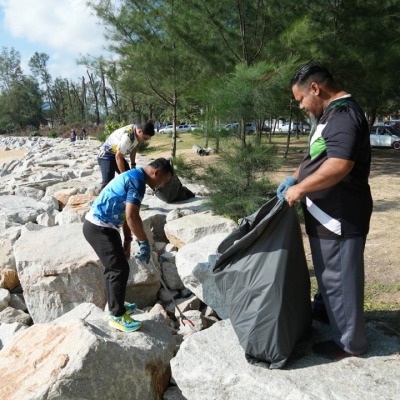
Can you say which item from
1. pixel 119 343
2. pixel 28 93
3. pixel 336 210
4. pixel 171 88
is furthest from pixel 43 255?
pixel 28 93

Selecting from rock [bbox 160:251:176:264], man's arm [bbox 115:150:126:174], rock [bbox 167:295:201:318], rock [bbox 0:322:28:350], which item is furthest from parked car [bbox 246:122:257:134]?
rock [bbox 0:322:28:350]

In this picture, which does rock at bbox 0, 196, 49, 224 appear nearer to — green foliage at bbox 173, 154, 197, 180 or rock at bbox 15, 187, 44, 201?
rock at bbox 15, 187, 44, 201

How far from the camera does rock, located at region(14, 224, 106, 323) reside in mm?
3668

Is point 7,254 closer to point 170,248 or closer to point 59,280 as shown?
point 59,280

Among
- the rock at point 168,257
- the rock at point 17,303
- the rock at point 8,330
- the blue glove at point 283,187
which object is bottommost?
the rock at point 17,303

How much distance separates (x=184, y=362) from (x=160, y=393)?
439 millimetres

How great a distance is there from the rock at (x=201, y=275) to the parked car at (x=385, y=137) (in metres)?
17.3

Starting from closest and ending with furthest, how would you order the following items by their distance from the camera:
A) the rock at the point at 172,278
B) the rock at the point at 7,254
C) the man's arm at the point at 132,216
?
the man's arm at the point at 132,216 < the rock at the point at 172,278 < the rock at the point at 7,254

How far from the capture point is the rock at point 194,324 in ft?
11.0

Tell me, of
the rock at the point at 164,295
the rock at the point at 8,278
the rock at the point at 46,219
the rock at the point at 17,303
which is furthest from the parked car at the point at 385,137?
the rock at the point at 17,303

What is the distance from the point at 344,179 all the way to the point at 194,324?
6.05 feet

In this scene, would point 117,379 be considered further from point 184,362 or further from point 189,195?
point 189,195

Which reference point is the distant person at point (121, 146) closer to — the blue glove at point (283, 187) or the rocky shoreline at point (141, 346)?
the rocky shoreline at point (141, 346)

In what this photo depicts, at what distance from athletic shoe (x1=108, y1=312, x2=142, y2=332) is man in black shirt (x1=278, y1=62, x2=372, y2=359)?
49.3 inches
